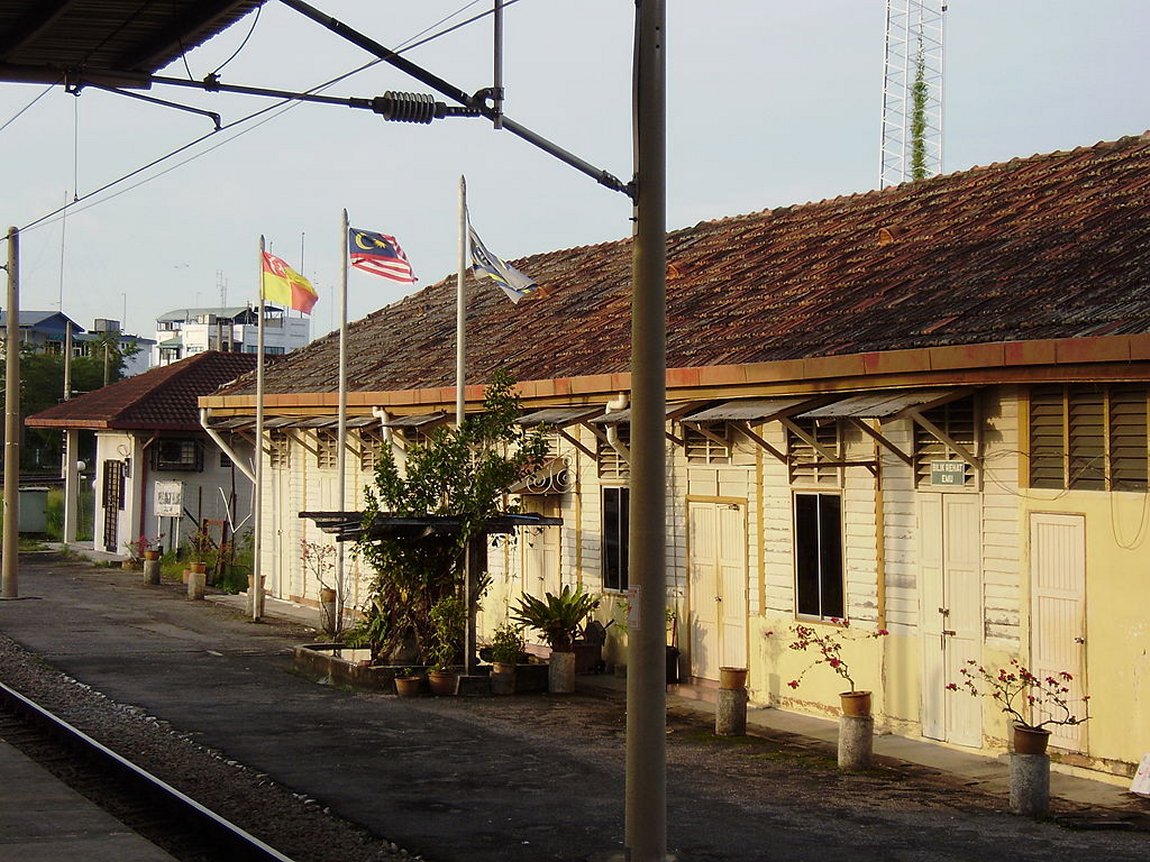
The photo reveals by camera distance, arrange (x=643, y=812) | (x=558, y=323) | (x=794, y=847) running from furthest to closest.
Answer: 1. (x=558, y=323)
2. (x=794, y=847)
3. (x=643, y=812)

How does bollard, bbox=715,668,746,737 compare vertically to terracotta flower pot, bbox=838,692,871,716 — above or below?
below

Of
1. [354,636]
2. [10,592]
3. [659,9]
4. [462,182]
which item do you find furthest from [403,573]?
[10,592]

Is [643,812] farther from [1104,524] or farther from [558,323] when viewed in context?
[558,323]

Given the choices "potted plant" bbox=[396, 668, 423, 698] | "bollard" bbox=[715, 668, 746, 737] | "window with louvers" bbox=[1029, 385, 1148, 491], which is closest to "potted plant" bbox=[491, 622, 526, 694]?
"potted plant" bbox=[396, 668, 423, 698]

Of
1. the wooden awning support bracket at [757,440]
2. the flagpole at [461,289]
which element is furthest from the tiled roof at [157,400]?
the wooden awning support bracket at [757,440]

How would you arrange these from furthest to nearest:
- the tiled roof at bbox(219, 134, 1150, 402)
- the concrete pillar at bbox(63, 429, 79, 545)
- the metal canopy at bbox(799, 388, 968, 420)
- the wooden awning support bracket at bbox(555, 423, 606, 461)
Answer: the concrete pillar at bbox(63, 429, 79, 545) < the wooden awning support bracket at bbox(555, 423, 606, 461) < the tiled roof at bbox(219, 134, 1150, 402) < the metal canopy at bbox(799, 388, 968, 420)

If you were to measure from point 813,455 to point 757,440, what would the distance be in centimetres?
59

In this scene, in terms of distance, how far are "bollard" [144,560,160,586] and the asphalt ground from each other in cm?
1086

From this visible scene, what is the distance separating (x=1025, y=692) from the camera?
12.5 meters

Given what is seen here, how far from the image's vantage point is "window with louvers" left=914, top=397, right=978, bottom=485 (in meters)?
13.3

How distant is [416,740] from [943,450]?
563cm

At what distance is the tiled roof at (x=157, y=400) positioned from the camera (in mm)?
35281

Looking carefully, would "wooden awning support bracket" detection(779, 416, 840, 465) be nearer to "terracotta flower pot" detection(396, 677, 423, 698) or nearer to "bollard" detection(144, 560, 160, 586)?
"terracotta flower pot" detection(396, 677, 423, 698)

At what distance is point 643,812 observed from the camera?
8.77m
